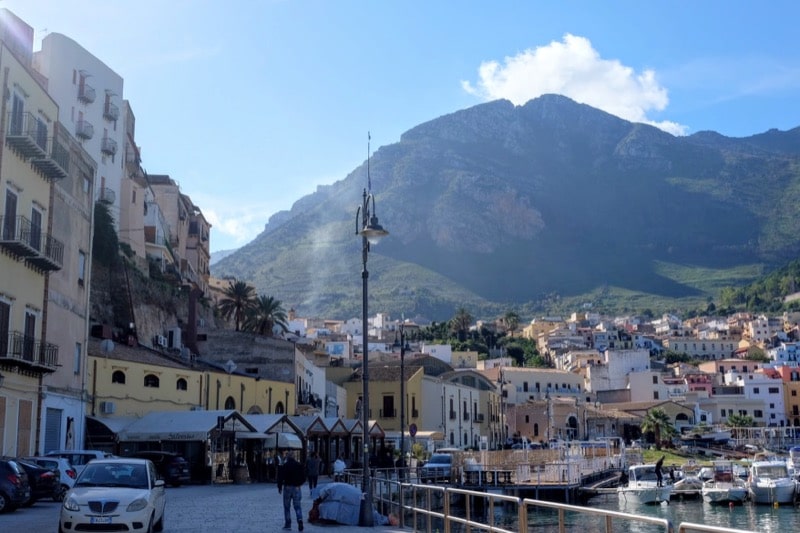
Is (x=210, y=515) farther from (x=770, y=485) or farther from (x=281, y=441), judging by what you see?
(x=770, y=485)

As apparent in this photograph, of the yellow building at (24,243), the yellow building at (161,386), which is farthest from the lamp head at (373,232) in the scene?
the yellow building at (161,386)

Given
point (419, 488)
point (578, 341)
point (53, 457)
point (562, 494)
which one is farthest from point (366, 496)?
point (578, 341)

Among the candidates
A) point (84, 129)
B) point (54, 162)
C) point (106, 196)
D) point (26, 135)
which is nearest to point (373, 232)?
point (26, 135)

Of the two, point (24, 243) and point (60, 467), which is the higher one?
point (24, 243)

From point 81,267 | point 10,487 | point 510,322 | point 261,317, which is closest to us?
point 10,487

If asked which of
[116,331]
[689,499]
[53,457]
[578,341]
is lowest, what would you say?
[689,499]

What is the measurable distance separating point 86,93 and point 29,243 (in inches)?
1334

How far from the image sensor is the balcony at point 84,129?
61922 mm

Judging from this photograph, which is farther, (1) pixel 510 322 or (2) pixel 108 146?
(1) pixel 510 322

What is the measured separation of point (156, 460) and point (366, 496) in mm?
19302

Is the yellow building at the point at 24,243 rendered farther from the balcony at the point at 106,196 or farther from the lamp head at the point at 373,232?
the balcony at the point at 106,196

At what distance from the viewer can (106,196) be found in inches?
2571

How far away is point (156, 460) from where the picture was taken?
128ft

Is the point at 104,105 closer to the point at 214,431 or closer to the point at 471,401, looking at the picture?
the point at 214,431
